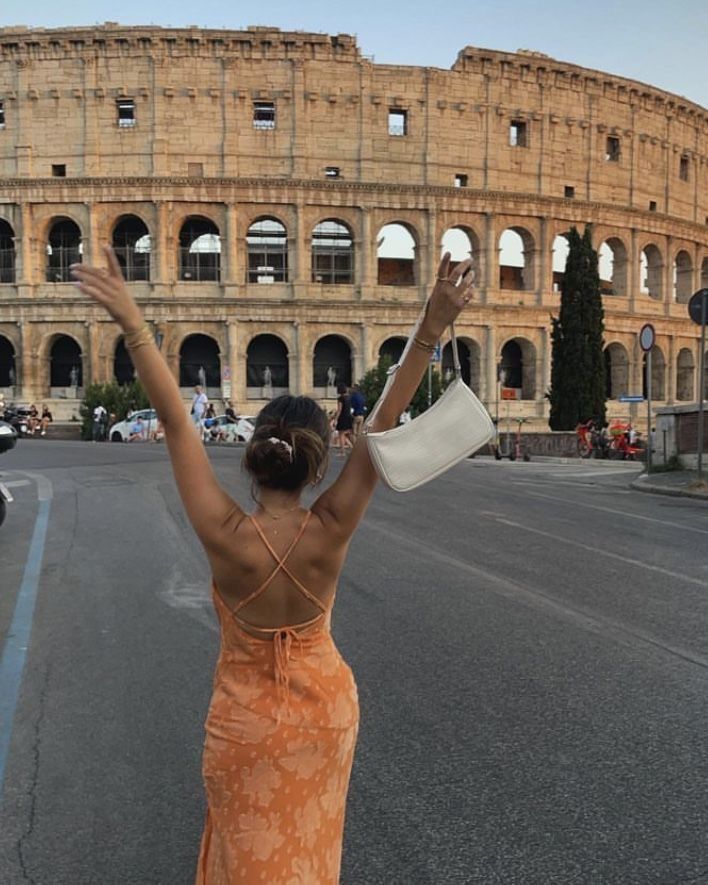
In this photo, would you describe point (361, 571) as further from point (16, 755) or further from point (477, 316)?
point (477, 316)

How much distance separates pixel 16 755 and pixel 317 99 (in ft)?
147

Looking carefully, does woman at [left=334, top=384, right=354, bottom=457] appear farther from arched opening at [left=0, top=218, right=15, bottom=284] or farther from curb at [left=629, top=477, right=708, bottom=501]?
arched opening at [left=0, top=218, right=15, bottom=284]

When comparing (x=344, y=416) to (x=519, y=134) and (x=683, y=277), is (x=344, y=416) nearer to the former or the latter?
(x=519, y=134)

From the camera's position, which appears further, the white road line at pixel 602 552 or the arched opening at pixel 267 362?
the arched opening at pixel 267 362

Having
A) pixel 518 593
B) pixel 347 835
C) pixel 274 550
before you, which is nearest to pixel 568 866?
pixel 347 835

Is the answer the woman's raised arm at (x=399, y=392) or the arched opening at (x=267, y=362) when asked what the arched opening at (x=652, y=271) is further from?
the woman's raised arm at (x=399, y=392)

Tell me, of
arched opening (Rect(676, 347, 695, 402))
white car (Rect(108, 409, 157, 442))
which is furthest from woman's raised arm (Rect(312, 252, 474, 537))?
arched opening (Rect(676, 347, 695, 402))

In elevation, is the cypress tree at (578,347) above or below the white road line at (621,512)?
above

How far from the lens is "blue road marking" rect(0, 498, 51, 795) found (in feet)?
12.6

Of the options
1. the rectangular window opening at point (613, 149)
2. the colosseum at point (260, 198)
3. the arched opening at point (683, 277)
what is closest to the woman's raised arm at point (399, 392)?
the colosseum at point (260, 198)

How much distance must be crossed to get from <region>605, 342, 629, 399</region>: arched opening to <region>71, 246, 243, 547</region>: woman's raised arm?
49.3 meters

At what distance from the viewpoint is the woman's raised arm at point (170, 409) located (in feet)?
6.20

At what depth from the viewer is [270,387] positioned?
4453cm

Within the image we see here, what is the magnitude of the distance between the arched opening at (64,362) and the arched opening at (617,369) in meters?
31.1
